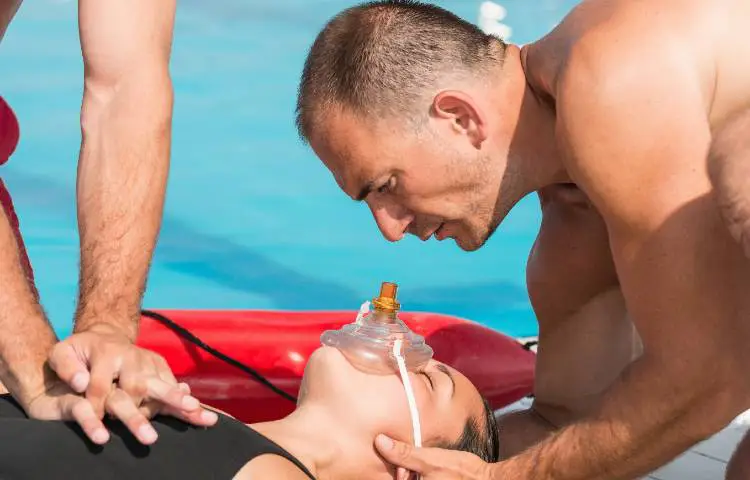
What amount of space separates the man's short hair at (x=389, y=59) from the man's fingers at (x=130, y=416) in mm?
1137

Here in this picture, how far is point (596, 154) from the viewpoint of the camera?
2.39 metres

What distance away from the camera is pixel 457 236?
10.3ft

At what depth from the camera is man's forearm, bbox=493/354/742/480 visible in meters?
2.52

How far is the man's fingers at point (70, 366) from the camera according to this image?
2.00 m

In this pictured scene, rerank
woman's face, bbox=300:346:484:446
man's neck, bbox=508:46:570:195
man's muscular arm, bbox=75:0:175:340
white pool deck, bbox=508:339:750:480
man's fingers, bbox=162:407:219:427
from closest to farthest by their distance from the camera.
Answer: man's fingers, bbox=162:407:219:427 < man's muscular arm, bbox=75:0:175:340 < woman's face, bbox=300:346:484:446 < man's neck, bbox=508:46:570:195 < white pool deck, bbox=508:339:750:480

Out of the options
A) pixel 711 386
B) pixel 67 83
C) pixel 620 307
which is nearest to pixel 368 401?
pixel 711 386

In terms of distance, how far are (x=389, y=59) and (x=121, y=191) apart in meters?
0.81

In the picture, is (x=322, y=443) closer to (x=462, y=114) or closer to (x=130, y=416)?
(x=130, y=416)

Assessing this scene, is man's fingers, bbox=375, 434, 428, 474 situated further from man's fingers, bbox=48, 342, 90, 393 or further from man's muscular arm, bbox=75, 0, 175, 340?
man's fingers, bbox=48, 342, 90, 393

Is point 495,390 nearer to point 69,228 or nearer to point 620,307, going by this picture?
point 620,307

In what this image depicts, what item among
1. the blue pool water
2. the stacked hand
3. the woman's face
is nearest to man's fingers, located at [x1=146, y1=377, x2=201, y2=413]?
the stacked hand

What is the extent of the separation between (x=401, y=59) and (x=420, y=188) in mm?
351

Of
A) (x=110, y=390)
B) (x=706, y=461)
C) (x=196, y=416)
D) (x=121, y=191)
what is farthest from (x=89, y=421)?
(x=706, y=461)

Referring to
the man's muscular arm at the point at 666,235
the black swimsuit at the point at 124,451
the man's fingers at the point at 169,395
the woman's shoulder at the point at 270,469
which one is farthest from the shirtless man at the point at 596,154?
the man's fingers at the point at 169,395
